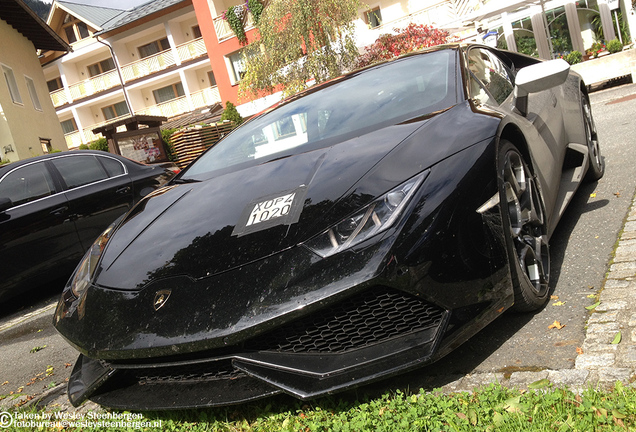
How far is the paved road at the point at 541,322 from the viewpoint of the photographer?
7.39ft

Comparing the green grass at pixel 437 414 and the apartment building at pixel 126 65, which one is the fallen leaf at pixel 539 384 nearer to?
the green grass at pixel 437 414

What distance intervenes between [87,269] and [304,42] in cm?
1681

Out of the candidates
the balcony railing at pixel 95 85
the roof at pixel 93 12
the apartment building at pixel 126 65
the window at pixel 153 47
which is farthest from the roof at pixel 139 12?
the balcony railing at pixel 95 85

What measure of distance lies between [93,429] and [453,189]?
5.66 ft

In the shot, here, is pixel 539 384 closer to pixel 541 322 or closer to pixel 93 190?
pixel 541 322

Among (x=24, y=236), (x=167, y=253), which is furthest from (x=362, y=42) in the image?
(x=167, y=253)

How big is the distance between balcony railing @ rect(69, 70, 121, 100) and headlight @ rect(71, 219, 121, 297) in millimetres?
38716

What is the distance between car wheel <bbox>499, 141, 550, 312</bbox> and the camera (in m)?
2.34

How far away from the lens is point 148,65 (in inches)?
1475

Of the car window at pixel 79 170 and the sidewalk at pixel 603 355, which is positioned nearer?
the sidewalk at pixel 603 355

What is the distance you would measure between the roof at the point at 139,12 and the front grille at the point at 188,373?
35.1m

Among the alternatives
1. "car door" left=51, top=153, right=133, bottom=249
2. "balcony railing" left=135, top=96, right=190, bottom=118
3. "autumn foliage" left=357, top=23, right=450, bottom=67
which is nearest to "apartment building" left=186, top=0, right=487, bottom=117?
"autumn foliage" left=357, top=23, right=450, bottom=67

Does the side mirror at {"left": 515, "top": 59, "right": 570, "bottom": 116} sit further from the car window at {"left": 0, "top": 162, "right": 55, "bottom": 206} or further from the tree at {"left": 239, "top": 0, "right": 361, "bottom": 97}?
the tree at {"left": 239, "top": 0, "right": 361, "bottom": 97}

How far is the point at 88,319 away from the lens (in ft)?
7.68
